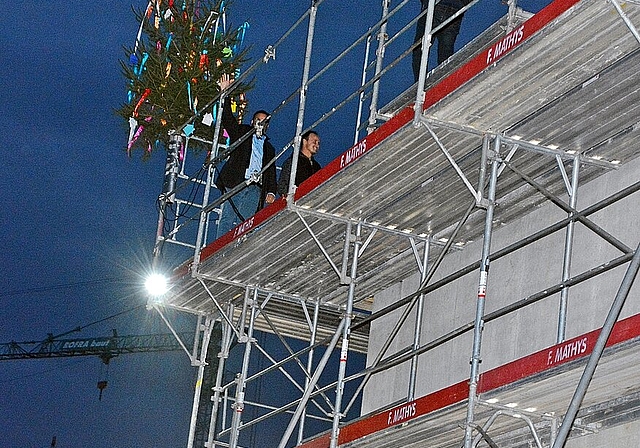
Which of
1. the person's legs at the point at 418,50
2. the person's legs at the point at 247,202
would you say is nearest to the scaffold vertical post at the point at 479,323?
the person's legs at the point at 418,50

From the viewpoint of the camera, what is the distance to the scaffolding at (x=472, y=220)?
10.7 m

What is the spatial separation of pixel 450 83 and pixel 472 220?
301cm

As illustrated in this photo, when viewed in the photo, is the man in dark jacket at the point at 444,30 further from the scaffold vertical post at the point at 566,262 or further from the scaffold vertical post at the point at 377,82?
the scaffold vertical post at the point at 566,262

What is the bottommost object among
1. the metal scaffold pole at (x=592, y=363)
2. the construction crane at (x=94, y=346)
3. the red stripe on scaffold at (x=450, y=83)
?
the metal scaffold pole at (x=592, y=363)

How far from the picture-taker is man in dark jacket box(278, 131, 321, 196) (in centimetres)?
1670

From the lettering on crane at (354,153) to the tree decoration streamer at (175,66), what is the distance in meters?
9.42

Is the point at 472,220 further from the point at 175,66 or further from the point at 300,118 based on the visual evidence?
the point at 175,66

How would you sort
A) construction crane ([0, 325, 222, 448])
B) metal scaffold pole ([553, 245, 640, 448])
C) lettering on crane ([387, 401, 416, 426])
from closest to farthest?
metal scaffold pole ([553, 245, 640, 448])
lettering on crane ([387, 401, 416, 426])
construction crane ([0, 325, 222, 448])

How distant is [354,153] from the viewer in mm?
13375

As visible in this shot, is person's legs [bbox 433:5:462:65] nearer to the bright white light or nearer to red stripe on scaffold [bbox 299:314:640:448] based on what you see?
red stripe on scaffold [bbox 299:314:640:448]

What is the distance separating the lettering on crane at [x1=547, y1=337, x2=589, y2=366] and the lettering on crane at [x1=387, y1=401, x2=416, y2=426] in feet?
6.62

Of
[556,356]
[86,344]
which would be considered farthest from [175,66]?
[86,344]

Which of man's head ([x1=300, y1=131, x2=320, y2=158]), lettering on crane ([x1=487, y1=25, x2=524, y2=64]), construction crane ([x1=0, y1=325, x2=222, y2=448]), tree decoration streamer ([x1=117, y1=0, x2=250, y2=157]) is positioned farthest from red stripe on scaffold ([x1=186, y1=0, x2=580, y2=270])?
construction crane ([x1=0, y1=325, x2=222, y2=448])

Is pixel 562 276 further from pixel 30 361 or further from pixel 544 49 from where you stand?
pixel 30 361
